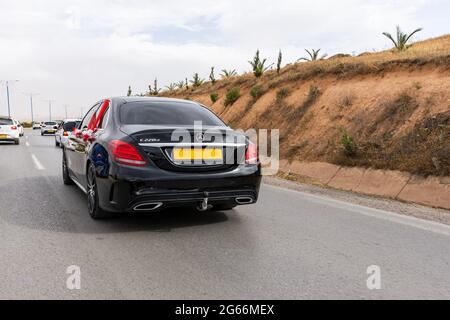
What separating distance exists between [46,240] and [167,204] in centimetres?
135

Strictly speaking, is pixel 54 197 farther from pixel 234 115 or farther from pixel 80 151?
pixel 234 115

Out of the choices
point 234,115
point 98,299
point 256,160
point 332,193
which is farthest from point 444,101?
point 234,115

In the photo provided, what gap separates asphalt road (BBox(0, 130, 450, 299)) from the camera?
3271 mm

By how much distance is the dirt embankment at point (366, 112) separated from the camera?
8.68 m

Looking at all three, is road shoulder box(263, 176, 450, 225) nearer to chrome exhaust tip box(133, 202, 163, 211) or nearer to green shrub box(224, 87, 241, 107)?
chrome exhaust tip box(133, 202, 163, 211)

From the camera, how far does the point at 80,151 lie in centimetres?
629

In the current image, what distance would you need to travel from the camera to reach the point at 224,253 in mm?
4141

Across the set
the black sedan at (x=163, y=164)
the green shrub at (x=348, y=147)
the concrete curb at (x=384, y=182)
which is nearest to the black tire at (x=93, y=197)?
the black sedan at (x=163, y=164)

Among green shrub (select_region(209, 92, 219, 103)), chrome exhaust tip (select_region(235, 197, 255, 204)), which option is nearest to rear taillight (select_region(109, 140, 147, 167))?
chrome exhaust tip (select_region(235, 197, 255, 204))

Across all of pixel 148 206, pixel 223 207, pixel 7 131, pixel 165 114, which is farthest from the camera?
pixel 7 131

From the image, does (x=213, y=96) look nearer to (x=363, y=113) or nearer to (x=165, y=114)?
(x=363, y=113)

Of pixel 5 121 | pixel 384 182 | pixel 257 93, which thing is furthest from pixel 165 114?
pixel 5 121

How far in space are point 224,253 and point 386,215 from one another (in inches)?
116

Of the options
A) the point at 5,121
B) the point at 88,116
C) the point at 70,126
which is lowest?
the point at 5,121
